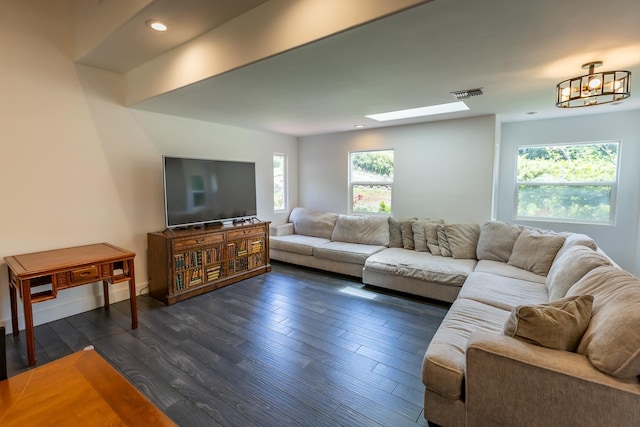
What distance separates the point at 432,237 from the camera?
4051 millimetres

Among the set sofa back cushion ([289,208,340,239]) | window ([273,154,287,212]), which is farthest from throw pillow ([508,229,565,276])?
window ([273,154,287,212])

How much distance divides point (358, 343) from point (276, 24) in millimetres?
2546

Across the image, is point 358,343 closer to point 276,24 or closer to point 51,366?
point 51,366

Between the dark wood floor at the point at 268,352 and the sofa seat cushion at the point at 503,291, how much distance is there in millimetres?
548

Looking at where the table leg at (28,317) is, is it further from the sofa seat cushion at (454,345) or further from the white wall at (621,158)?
the white wall at (621,158)

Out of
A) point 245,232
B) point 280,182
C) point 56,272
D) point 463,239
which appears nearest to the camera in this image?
point 56,272

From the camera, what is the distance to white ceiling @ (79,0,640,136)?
5.39ft

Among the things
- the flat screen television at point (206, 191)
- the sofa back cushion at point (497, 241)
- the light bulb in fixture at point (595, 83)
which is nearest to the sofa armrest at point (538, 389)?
the light bulb in fixture at point (595, 83)

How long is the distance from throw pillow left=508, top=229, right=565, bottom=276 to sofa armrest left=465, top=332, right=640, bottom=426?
6.55ft

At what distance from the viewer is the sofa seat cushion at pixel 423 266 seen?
330 cm

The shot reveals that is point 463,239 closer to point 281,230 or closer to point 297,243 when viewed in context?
point 297,243

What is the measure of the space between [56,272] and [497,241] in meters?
4.46

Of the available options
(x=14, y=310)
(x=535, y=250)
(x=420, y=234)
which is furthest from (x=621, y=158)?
(x=14, y=310)

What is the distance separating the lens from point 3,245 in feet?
8.79
